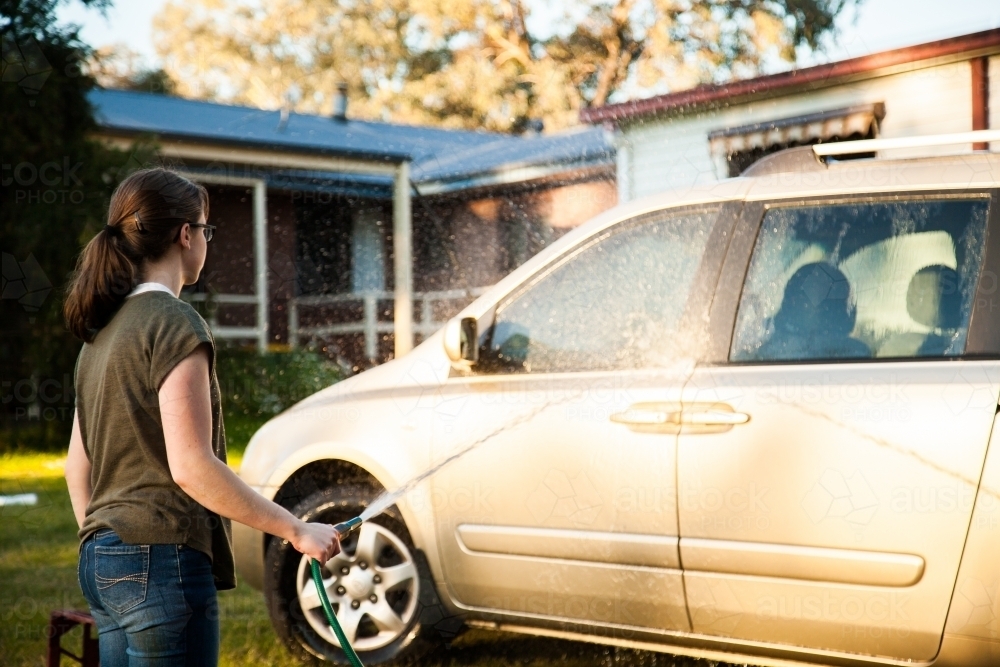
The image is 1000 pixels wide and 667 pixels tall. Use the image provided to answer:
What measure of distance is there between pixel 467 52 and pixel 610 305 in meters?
32.3

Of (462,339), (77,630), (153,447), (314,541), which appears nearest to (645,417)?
(462,339)

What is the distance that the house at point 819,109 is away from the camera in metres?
11.2

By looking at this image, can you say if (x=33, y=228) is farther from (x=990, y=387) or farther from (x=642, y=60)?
(x=642, y=60)

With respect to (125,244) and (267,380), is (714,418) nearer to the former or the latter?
(125,244)

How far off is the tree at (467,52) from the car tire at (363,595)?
25237 millimetres

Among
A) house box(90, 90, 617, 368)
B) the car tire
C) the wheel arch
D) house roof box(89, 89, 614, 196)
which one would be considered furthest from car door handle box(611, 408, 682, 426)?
house roof box(89, 89, 614, 196)

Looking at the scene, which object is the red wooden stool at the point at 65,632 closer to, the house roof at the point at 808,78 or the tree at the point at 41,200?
→ the tree at the point at 41,200

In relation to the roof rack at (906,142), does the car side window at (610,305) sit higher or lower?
lower

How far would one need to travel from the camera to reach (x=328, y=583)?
14.1 ft

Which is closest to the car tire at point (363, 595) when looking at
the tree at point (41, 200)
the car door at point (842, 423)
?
the car door at point (842, 423)

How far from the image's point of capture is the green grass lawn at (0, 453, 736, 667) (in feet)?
14.9

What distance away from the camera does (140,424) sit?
2303 mm

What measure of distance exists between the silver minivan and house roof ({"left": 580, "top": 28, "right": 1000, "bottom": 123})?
8333 mm

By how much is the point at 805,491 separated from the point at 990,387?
62 cm
